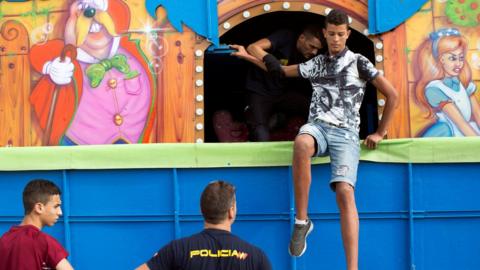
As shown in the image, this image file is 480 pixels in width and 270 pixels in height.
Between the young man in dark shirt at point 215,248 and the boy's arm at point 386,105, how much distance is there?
5.42 feet

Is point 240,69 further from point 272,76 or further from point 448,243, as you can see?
point 448,243

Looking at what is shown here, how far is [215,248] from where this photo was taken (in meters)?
2.60

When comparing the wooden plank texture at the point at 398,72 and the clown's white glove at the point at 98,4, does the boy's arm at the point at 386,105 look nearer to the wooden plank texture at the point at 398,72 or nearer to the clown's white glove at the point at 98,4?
the wooden plank texture at the point at 398,72

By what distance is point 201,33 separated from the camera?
4602mm

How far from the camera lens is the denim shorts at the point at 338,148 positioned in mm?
3859

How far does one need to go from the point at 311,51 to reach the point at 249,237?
4.80 ft

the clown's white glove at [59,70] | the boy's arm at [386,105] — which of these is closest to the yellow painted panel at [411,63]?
the boy's arm at [386,105]

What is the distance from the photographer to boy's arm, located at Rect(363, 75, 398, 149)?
405 cm

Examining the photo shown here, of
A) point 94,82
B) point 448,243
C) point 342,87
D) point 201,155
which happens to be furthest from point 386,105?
point 94,82

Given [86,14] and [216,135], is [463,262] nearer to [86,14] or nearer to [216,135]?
[216,135]

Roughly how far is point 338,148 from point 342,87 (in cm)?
41

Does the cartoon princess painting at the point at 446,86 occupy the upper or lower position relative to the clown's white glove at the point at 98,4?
lower

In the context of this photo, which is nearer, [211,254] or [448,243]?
[211,254]

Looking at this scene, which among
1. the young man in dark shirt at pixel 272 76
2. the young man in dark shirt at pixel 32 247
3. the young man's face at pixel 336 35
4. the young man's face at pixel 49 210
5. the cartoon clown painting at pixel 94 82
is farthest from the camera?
the young man in dark shirt at pixel 272 76
